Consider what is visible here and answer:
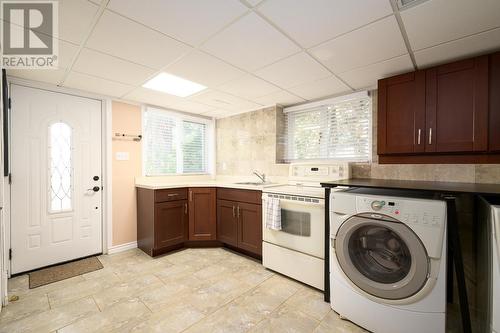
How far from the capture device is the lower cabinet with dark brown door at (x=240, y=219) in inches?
108

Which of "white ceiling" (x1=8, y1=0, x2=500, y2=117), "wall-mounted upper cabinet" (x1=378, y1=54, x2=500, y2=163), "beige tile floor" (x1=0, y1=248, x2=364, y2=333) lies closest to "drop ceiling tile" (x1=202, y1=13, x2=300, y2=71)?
"white ceiling" (x1=8, y1=0, x2=500, y2=117)

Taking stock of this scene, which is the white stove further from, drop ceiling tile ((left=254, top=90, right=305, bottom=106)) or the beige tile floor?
drop ceiling tile ((left=254, top=90, right=305, bottom=106))

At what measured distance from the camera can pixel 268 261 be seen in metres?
2.52

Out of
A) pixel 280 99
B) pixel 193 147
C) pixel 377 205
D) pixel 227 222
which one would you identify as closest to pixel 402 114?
pixel 377 205

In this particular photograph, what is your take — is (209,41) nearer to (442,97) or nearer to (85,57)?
(85,57)

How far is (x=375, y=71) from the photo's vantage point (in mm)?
2141

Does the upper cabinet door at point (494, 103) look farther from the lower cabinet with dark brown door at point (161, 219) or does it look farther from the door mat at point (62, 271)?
the door mat at point (62, 271)

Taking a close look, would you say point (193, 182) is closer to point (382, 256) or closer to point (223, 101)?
point (223, 101)

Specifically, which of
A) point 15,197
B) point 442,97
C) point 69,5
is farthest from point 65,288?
point 442,97

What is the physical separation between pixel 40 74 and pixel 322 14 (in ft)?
9.19

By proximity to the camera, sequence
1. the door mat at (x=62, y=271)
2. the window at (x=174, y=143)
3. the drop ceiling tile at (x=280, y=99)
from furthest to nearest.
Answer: the window at (x=174, y=143), the drop ceiling tile at (x=280, y=99), the door mat at (x=62, y=271)

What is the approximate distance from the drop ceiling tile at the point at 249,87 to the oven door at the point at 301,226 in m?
1.29

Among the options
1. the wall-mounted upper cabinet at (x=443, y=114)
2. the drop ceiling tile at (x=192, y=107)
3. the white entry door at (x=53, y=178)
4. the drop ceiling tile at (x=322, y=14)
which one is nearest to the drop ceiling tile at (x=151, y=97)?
the drop ceiling tile at (x=192, y=107)

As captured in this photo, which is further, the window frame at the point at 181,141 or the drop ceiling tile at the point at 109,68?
the window frame at the point at 181,141
